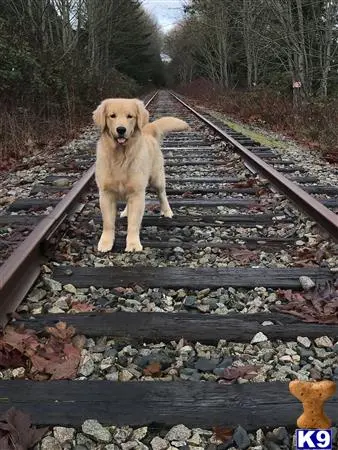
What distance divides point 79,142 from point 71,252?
739 cm

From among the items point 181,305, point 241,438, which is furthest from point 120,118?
point 241,438

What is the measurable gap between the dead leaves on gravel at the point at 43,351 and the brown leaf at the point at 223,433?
2.33ft

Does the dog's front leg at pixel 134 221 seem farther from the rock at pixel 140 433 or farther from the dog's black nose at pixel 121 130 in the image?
the rock at pixel 140 433

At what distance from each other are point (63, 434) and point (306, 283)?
186 cm

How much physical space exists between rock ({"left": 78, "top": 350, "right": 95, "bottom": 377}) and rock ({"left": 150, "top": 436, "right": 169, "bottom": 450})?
0.54 meters

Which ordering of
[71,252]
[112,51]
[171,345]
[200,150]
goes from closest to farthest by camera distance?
[171,345], [71,252], [200,150], [112,51]

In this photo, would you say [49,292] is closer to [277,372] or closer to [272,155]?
[277,372]

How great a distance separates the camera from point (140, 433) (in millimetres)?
2004

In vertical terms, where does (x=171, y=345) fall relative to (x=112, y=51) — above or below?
below

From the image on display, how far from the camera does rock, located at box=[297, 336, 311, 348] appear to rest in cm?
262

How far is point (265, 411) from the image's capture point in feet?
6.81

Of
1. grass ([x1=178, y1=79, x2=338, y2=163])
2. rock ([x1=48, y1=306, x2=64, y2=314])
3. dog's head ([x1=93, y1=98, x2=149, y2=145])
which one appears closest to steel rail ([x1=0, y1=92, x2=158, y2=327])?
rock ([x1=48, y1=306, x2=64, y2=314])

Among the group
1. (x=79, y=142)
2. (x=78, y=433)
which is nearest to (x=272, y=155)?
(x=79, y=142)

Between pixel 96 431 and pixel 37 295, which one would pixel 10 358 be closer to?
pixel 96 431
